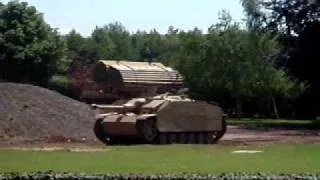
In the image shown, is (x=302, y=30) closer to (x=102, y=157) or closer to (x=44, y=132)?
(x=44, y=132)

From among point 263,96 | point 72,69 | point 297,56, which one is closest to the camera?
point 297,56

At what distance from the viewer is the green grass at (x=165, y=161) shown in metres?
22.4

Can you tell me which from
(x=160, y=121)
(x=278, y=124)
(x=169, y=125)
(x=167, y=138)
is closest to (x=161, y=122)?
(x=160, y=121)

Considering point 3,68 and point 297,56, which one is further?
point 3,68

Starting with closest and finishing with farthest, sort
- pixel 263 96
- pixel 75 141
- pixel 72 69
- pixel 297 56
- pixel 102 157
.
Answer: pixel 102 157 → pixel 75 141 → pixel 297 56 → pixel 263 96 → pixel 72 69

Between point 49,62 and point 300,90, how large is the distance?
86.9 feet

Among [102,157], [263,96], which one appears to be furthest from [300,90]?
[102,157]

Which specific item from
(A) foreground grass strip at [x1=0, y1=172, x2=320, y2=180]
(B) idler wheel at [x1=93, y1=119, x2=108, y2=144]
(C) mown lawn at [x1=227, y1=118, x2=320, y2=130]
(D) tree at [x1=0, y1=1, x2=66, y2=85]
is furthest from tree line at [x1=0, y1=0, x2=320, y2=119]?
(A) foreground grass strip at [x1=0, y1=172, x2=320, y2=180]

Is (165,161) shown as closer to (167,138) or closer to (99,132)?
(167,138)

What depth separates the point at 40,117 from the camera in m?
43.7

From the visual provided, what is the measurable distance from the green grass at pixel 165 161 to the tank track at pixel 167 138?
6.21 metres

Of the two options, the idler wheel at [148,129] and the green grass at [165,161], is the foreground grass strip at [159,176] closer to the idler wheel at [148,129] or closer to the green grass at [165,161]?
the green grass at [165,161]

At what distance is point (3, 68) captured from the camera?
85.9 metres

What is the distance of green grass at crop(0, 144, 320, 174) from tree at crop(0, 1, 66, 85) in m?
54.7
